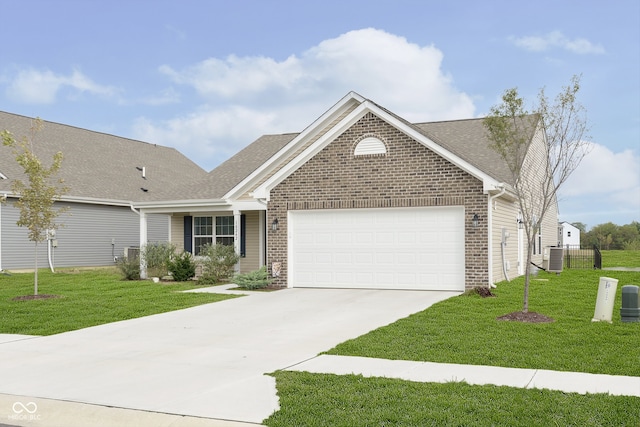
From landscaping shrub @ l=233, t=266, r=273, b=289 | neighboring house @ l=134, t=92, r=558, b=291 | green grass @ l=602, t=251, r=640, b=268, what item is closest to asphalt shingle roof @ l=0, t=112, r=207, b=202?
neighboring house @ l=134, t=92, r=558, b=291

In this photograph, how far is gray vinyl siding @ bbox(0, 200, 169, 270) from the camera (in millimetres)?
26844

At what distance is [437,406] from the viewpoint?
6570mm

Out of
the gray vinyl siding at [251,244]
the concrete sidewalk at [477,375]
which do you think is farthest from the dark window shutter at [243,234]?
the concrete sidewalk at [477,375]

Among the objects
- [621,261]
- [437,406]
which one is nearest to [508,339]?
[437,406]

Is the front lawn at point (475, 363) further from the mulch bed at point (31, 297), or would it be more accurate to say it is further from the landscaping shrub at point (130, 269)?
the landscaping shrub at point (130, 269)

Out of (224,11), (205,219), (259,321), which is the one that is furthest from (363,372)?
(205,219)

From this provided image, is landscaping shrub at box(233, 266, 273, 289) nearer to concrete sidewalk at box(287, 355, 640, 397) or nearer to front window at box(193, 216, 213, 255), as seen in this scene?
front window at box(193, 216, 213, 255)

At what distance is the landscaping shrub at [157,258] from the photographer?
23.0 metres

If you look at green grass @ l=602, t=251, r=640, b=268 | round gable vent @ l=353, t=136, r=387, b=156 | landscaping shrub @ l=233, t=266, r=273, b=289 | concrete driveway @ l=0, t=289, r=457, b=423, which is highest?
round gable vent @ l=353, t=136, r=387, b=156

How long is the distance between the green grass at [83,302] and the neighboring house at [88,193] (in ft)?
15.0

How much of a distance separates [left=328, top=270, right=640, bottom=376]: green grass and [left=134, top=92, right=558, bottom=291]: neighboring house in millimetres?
3136

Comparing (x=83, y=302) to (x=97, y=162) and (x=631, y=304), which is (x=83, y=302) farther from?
(x=97, y=162)

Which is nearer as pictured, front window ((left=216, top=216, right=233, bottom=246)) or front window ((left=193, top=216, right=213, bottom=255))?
front window ((left=216, top=216, right=233, bottom=246))

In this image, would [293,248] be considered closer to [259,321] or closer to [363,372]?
[259,321]
